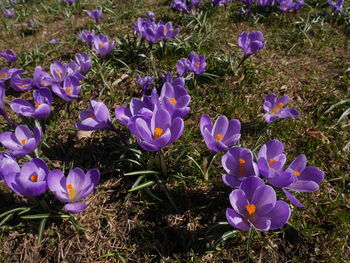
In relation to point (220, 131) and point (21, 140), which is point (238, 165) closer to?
point (220, 131)

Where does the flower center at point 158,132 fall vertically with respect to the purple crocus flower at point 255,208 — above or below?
above

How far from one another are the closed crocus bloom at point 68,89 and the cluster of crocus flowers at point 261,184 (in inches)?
53.8

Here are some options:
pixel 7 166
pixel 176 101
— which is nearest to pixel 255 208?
pixel 176 101

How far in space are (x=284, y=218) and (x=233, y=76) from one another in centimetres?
174

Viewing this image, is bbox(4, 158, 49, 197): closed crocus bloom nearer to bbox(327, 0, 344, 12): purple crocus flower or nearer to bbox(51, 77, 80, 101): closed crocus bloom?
bbox(51, 77, 80, 101): closed crocus bloom

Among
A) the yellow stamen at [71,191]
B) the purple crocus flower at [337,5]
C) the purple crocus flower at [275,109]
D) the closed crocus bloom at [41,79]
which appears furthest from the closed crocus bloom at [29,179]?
the purple crocus flower at [337,5]

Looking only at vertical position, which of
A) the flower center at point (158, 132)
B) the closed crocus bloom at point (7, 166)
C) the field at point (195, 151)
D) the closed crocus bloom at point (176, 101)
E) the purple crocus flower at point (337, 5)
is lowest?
the field at point (195, 151)

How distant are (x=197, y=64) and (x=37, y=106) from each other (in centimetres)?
135

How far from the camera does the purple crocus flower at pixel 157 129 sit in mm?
1415

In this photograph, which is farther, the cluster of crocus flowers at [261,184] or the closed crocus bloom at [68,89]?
the closed crocus bloom at [68,89]

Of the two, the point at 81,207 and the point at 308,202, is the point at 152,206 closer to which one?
the point at 81,207

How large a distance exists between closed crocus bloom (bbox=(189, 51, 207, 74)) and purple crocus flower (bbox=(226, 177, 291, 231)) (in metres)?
1.34

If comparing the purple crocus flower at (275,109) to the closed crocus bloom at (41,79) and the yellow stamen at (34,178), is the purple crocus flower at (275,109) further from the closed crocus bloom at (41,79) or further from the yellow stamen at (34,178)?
the closed crocus bloom at (41,79)

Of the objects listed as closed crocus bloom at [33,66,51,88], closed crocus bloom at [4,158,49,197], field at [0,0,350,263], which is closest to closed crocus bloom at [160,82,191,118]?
field at [0,0,350,263]
